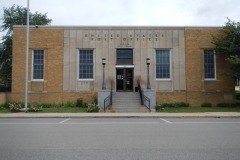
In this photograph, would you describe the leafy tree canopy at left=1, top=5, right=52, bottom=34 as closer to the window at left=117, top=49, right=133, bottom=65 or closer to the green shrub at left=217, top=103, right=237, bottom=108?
the window at left=117, top=49, right=133, bottom=65

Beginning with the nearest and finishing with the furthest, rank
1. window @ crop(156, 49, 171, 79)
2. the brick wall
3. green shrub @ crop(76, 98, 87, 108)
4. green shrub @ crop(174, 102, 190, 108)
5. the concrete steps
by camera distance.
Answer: the concrete steps < green shrub @ crop(76, 98, 87, 108) < green shrub @ crop(174, 102, 190, 108) < the brick wall < window @ crop(156, 49, 171, 79)

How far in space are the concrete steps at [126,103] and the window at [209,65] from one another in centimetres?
770

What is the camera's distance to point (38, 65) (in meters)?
29.9

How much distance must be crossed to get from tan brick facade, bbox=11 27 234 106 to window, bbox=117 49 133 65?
0.64 m

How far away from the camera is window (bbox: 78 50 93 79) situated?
29859 mm

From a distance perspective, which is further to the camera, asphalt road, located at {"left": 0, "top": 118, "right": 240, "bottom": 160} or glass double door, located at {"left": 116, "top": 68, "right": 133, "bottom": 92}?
glass double door, located at {"left": 116, "top": 68, "right": 133, "bottom": 92}

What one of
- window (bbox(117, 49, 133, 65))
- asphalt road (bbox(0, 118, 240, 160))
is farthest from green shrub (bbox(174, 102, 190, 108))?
asphalt road (bbox(0, 118, 240, 160))

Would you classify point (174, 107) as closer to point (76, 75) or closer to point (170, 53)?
point (170, 53)

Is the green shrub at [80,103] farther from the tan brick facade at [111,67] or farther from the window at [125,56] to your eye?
the window at [125,56]

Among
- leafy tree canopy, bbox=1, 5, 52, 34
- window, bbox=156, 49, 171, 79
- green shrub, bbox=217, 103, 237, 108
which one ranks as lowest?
green shrub, bbox=217, 103, 237, 108

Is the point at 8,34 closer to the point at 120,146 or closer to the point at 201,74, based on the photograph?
the point at 201,74

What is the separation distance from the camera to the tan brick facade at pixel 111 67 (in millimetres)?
29438

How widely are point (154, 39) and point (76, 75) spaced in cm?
864

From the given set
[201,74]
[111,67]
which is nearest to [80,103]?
[111,67]
